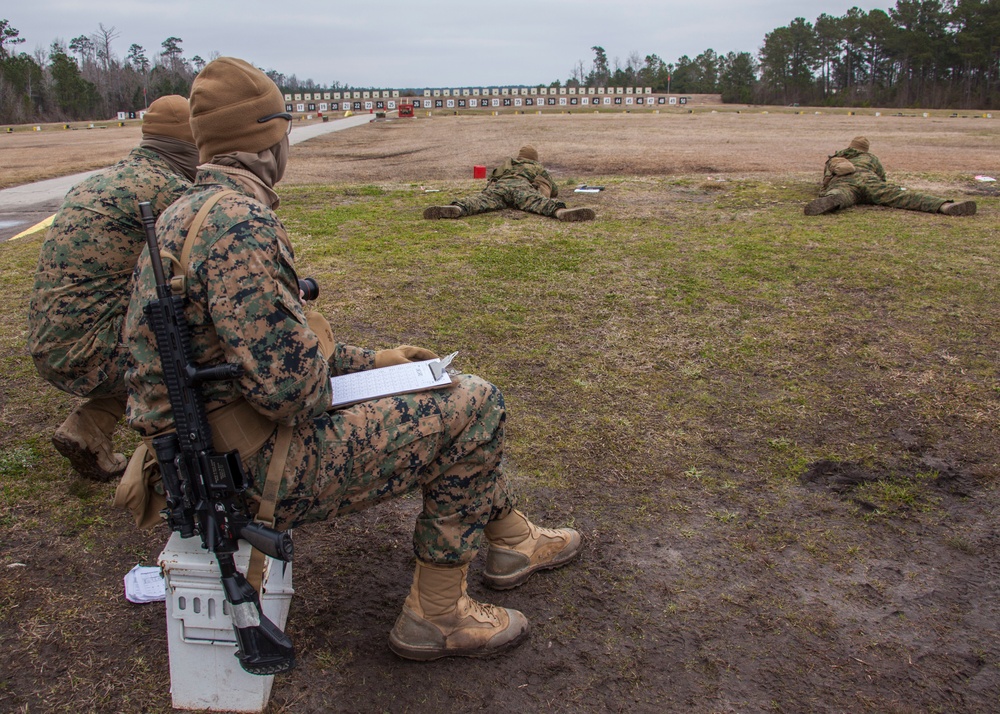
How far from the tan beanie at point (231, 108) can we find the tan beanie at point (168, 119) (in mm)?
1380

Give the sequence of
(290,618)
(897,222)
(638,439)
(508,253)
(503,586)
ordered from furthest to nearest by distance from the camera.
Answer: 1. (897,222)
2. (508,253)
3. (638,439)
4. (503,586)
5. (290,618)

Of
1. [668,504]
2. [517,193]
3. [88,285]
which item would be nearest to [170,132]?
[88,285]

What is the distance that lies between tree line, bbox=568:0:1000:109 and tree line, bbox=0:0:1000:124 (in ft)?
0.25

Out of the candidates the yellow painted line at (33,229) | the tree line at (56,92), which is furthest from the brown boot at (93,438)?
the tree line at (56,92)

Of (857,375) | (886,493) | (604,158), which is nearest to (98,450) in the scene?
(886,493)

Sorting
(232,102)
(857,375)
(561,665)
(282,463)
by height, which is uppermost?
(232,102)

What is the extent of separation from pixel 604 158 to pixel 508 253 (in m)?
8.13

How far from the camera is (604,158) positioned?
571 inches

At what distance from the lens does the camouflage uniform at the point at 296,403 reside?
1.94 meters

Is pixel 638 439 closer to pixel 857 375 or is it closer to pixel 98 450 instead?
pixel 857 375

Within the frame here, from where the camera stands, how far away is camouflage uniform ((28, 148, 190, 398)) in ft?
10.6

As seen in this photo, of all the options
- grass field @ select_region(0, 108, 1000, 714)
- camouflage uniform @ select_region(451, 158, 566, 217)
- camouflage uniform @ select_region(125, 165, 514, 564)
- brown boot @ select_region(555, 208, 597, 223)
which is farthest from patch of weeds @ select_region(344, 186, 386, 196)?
camouflage uniform @ select_region(125, 165, 514, 564)

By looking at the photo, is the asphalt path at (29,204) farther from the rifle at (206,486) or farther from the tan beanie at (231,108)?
the rifle at (206,486)

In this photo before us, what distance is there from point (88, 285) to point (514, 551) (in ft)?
6.99
